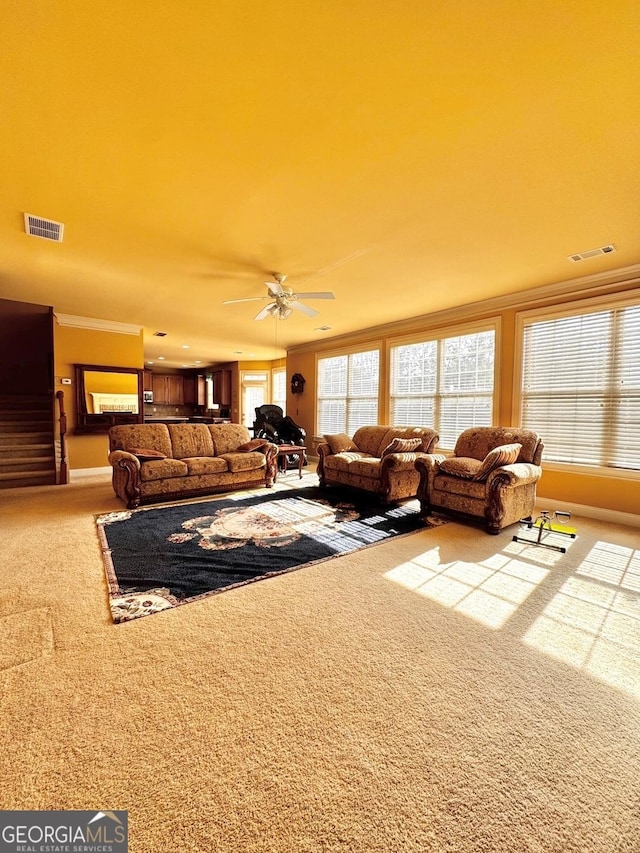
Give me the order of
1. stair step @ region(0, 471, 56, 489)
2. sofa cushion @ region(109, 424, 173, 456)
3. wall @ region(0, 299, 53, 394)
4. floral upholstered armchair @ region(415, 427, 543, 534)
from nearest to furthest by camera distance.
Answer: floral upholstered armchair @ region(415, 427, 543, 534) < sofa cushion @ region(109, 424, 173, 456) < stair step @ region(0, 471, 56, 489) < wall @ region(0, 299, 53, 394)

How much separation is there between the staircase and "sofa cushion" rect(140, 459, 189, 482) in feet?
8.15

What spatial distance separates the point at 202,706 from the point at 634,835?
4.83 feet

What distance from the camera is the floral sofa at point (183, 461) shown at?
14.8 ft

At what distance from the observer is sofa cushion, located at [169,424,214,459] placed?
5344 millimetres

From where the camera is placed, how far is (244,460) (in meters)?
5.32

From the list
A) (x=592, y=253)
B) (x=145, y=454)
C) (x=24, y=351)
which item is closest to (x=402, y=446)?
(x=592, y=253)

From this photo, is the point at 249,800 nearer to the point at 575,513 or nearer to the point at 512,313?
the point at 575,513

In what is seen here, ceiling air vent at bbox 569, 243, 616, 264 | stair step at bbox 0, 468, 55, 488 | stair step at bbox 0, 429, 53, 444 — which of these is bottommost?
stair step at bbox 0, 468, 55, 488

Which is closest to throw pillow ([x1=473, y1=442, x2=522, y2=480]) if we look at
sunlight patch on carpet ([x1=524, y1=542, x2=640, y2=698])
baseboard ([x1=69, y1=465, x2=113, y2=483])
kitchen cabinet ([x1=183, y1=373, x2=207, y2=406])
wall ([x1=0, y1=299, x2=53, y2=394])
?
sunlight patch on carpet ([x1=524, y1=542, x2=640, y2=698])

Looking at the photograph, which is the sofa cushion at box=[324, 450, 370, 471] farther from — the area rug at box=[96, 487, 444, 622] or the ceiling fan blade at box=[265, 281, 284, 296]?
the ceiling fan blade at box=[265, 281, 284, 296]

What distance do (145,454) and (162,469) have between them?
13.1 inches

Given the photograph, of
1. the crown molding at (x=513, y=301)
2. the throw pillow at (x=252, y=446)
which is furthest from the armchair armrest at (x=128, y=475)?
the crown molding at (x=513, y=301)

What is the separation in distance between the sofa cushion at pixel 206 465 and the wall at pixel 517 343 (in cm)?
302

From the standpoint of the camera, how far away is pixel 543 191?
8.18 feet
